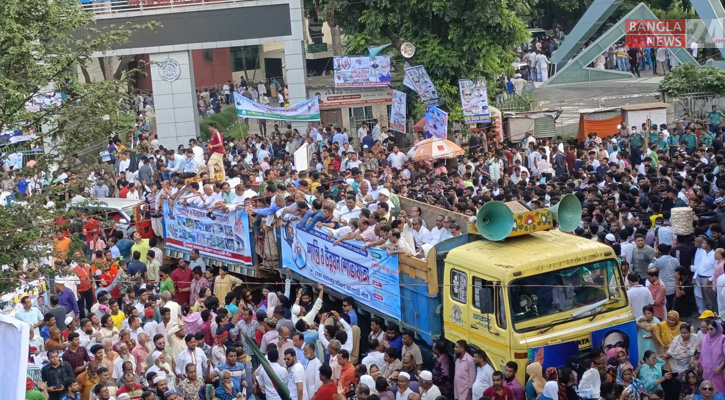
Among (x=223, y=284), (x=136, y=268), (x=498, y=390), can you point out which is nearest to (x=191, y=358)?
(x=498, y=390)

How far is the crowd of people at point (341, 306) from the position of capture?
1195cm

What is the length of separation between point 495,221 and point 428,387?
239 cm

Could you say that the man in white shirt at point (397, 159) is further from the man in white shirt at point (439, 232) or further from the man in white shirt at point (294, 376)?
the man in white shirt at point (294, 376)

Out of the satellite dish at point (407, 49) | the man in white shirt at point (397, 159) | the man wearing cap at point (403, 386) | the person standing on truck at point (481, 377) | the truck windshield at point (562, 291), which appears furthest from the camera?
the satellite dish at point (407, 49)

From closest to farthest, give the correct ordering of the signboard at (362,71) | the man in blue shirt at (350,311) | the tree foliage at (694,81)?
the man in blue shirt at (350,311) < the signboard at (362,71) < the tree foliage at (694,81)

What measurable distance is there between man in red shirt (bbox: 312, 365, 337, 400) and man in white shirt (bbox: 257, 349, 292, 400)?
618 mm

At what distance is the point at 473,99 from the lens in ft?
95.8

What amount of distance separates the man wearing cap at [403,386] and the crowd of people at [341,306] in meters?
0.02

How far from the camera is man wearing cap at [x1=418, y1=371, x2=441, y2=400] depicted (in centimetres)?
1192

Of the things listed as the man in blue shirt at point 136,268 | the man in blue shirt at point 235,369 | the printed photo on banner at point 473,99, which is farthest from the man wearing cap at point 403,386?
the printed photo on banner at point 473,99

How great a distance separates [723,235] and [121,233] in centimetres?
1055

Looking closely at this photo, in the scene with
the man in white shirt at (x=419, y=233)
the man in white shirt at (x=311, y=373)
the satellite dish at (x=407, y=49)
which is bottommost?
the man in white shirt at (x=311, y=373)

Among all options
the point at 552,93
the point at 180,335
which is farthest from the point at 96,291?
the point at 552,93

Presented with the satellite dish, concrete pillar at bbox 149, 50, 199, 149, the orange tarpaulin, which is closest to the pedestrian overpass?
concrete pillar at bbox 149, 50, 199, 149
